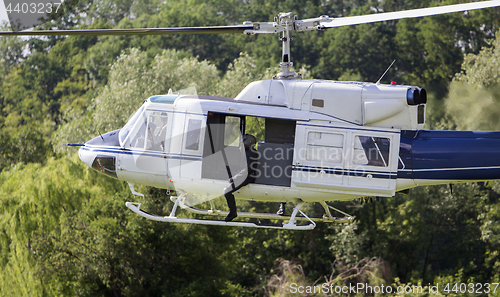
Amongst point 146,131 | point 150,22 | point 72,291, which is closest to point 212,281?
point 72,291

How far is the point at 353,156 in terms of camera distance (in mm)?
9805

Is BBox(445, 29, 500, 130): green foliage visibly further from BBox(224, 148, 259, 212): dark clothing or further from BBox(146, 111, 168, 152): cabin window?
BBox(146, 111, 168, 152): cabin window

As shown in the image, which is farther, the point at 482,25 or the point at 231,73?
the point at 482,25

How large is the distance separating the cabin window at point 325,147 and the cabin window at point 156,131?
2620mm

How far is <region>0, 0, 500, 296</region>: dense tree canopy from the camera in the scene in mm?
23672

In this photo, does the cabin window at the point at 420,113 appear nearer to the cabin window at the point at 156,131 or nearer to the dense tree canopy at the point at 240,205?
the cabin window at the point at 156,131

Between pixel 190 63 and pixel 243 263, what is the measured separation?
11922mm

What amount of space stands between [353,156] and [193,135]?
2.78 m

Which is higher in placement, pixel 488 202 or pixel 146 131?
pixel 146 131

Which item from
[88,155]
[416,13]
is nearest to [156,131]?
[88,155]

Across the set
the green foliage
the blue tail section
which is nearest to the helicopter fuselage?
the blue tail section

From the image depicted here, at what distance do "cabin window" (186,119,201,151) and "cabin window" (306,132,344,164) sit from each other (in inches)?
75.5

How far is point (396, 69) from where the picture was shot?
50656 millimetres

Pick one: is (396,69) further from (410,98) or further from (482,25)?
(410,98)
